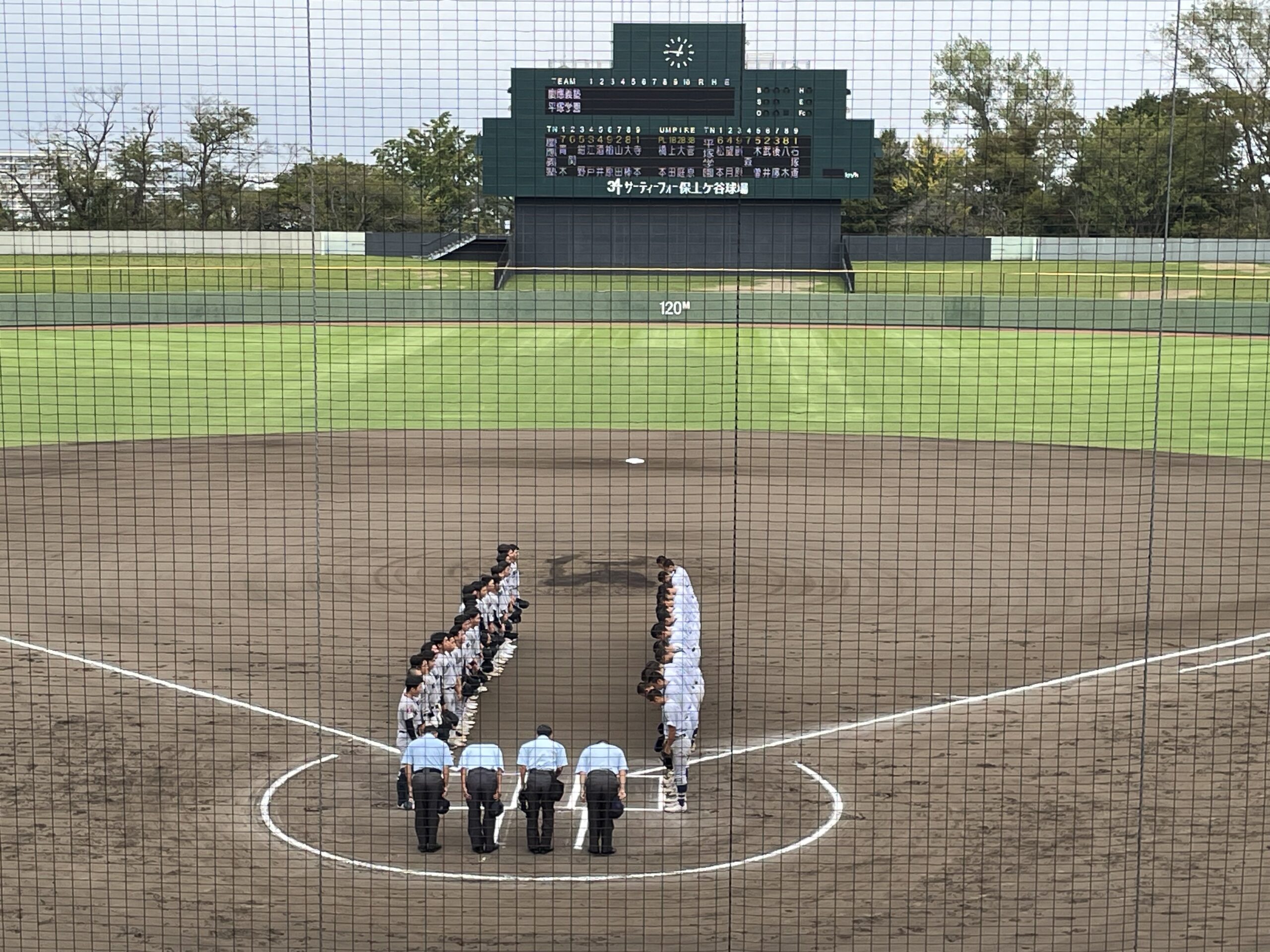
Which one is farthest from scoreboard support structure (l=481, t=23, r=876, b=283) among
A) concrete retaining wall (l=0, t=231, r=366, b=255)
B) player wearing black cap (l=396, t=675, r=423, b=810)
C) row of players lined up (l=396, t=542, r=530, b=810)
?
player wearing black cap (l=396, t=675, r=423, b=810)

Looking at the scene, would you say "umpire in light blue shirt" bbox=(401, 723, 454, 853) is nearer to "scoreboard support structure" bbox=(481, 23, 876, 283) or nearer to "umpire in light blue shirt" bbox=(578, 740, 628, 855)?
"umpire in light blue shirt" bbox=(578, 740, 628, 855)

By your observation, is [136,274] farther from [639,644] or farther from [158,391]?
[639,644]

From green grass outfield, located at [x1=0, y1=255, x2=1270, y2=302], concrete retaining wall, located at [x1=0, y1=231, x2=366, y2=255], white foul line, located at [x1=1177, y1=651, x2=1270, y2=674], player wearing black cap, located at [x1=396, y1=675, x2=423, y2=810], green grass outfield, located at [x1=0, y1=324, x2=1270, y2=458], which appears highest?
concrete retaining wall, located at [x1=0, y1=231, x2=366, y2=255]

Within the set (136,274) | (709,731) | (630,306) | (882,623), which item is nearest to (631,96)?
(630,306)

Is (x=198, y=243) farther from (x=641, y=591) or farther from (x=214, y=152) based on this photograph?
(x=641, y=591)

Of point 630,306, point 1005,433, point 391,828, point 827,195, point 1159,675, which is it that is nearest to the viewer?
point 391,828

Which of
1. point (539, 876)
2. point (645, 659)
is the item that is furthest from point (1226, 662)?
point (539, 876)
